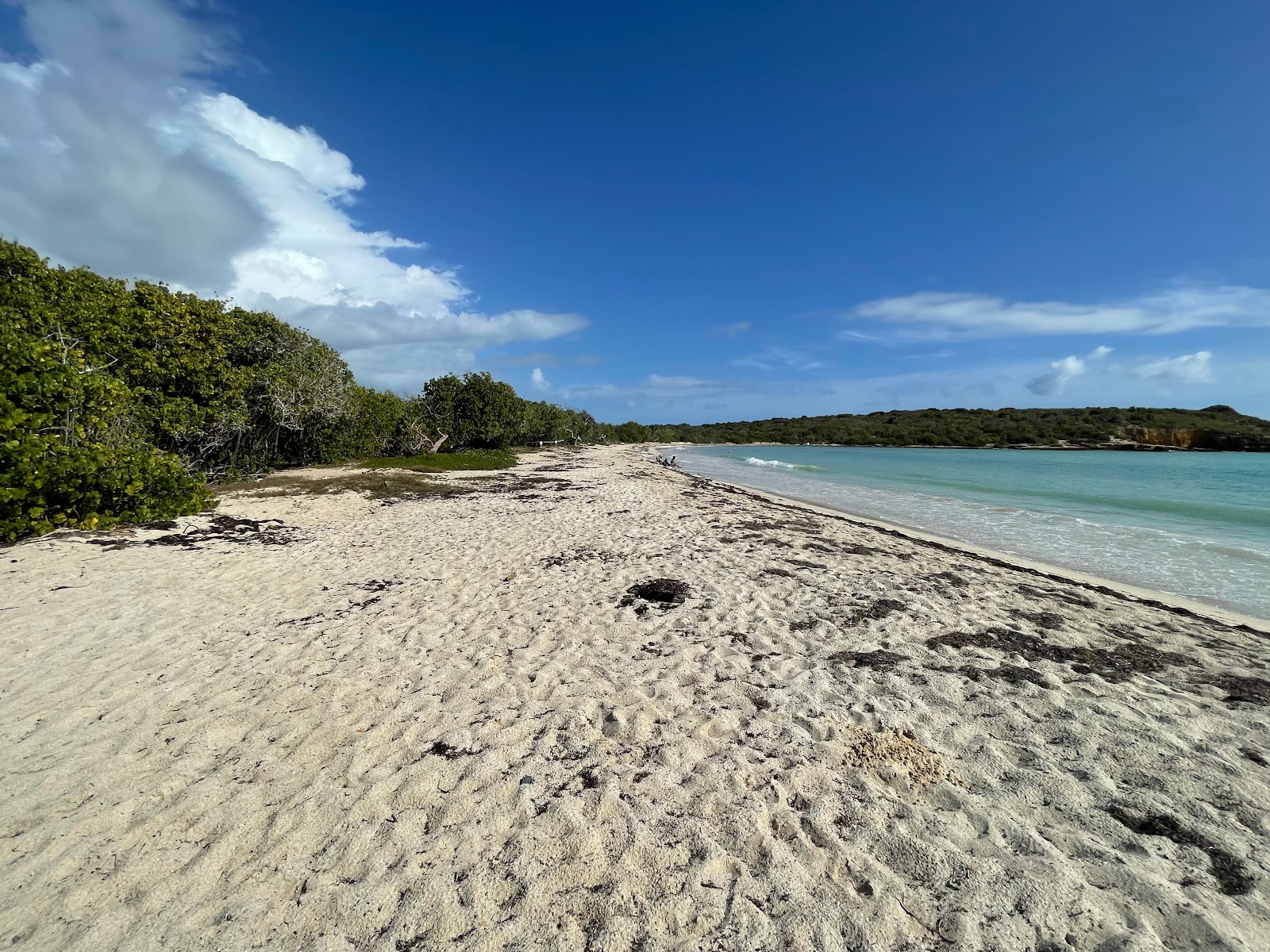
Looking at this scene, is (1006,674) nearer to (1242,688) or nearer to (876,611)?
(876,611)

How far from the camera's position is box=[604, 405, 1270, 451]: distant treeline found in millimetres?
63719

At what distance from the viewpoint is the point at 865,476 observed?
31.5 m

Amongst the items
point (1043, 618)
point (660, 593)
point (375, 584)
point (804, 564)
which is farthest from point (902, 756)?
point (375, 584)

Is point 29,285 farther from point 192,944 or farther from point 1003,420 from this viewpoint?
point 1003,420

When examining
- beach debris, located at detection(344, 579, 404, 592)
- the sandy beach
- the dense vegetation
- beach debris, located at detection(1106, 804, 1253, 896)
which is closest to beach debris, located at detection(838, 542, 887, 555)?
the sandy beach

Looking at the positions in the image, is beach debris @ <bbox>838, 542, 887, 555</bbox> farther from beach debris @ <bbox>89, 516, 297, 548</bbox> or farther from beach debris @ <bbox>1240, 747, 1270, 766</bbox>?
beach debris @ <bbox>89, 516, 297, 548</bbox>

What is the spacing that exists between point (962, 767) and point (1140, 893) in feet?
3.31

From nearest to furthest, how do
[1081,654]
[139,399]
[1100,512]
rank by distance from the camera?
[1081,654]
[139,399]
[1100,512]

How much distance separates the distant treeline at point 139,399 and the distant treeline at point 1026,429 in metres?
84.0

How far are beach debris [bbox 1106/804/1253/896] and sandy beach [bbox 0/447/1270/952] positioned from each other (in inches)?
0.7

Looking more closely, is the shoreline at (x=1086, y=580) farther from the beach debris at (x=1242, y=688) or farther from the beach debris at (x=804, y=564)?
the beach debris at (x=804, y=564)

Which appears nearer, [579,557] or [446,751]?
[446,751]

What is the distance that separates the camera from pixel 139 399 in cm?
1314

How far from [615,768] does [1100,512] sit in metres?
21.5
